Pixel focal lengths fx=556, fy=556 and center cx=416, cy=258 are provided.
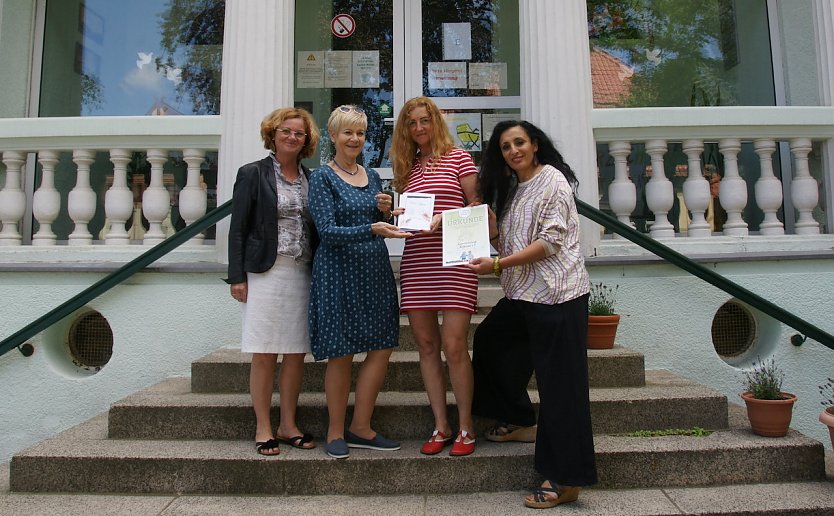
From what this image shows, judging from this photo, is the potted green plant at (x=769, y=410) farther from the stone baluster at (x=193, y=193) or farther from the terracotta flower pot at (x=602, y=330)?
the stone baluster at (x=193, y=193)

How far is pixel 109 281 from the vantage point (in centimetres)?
380

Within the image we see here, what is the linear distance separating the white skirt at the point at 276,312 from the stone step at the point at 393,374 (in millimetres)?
623

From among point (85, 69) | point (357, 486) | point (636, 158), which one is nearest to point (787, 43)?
point (636, 158)

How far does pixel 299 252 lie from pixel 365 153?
2803 mm

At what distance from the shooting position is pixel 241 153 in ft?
13.7

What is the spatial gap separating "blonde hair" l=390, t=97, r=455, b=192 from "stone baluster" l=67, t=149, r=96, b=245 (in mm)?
2828

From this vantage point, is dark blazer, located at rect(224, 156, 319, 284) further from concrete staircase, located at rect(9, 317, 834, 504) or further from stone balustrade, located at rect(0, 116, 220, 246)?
stone balustrade, located at rect(0, 116, 220, 246)

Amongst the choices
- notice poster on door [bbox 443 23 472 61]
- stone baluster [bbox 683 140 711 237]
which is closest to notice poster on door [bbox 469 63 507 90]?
notice poster on door [bbox 443 23 472 61]

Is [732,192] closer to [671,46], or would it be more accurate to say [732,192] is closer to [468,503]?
[671,46]

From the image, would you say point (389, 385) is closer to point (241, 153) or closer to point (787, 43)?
point (241, 153)

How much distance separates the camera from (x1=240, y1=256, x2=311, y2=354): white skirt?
9.07 ft

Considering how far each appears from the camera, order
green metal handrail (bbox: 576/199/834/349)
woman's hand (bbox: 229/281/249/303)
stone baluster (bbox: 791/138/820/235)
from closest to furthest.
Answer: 1. woman's hand (bbox: 229/281/249/303)
2. green metal handrail (bbox: 576/199/834/349)
3. stone baluster (bbox: 791/138/820/235)

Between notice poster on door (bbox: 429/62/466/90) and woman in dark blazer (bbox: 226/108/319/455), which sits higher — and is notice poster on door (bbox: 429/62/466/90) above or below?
above

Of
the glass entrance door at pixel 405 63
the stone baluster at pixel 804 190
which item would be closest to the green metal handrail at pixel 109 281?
the glass entrance door at pixel 405 63
